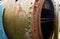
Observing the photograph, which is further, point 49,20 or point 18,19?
point 49,20

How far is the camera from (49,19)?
150 cm

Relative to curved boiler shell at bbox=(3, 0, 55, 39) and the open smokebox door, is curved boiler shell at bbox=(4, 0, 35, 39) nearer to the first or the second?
curved boiler shell at bbox=(3, 0, 55, 39)

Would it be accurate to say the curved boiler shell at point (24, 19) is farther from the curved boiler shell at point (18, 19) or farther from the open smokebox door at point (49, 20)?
the open smokebox door at point (49, 20)

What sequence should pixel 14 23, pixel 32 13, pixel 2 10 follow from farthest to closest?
pixel 2 10 → pixel 14 23 → pixel 32 13

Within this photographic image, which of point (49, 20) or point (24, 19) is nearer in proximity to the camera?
point (24, 19)

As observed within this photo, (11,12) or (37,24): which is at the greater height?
(11,12)

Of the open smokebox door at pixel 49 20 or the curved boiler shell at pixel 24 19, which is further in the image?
the open smokebox door at pixel 49 20

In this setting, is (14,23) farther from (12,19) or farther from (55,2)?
(55,2)

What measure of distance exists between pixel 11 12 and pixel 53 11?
17.5 inches

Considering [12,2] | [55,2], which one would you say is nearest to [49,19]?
[55,2]

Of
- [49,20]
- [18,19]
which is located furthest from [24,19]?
[49,20]

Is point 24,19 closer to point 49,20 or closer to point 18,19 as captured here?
point 18,19

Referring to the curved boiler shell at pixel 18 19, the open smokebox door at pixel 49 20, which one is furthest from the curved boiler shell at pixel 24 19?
the open smokebox door at pixel 49 20

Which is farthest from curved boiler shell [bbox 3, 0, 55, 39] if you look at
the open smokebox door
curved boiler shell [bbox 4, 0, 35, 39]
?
the open smokebox door
